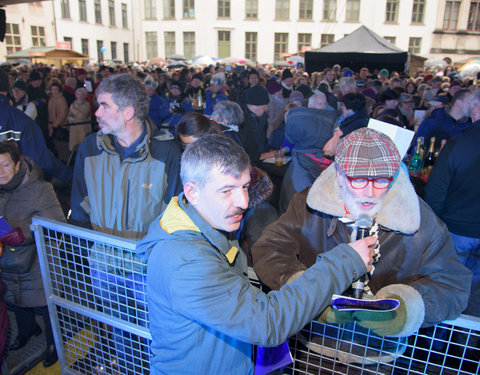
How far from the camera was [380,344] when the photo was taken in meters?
1.64

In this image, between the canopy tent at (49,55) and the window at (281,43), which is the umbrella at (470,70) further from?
the window at (281,43)

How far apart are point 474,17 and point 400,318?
168ft

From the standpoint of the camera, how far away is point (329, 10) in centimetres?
4394

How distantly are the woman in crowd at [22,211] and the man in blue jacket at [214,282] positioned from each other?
1.55m

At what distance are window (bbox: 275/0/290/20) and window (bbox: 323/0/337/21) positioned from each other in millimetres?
4310

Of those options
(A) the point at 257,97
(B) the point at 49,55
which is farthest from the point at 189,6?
(A) the point at 257,97

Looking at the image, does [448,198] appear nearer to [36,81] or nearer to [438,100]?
[438,100]

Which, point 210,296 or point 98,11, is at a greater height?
point 98,11

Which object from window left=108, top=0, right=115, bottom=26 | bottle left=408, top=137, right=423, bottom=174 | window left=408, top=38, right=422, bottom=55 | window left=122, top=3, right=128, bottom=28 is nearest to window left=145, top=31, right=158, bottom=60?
window left=122, top=3, right=128, bottom=28

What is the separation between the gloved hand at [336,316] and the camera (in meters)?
1.38

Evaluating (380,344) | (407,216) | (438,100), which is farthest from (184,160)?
(438,100)

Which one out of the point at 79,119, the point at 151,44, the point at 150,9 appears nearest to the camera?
the point at 79,119

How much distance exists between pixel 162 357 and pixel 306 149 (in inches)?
87.5

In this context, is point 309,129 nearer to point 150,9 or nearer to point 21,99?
point 21,99
